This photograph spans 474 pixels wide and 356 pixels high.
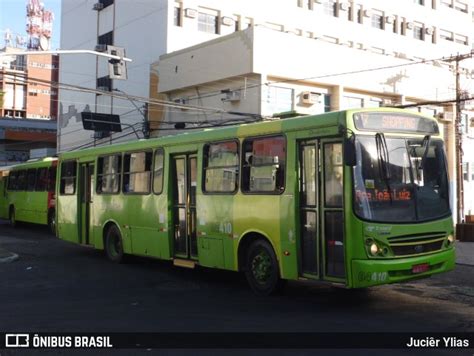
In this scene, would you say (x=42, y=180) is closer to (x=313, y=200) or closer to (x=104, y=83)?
(x=104, y=83)

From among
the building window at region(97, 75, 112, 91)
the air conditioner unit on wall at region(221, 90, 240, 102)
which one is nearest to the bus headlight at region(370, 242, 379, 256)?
the air conditioner unit on wall at region(221, 90, 240, 102)

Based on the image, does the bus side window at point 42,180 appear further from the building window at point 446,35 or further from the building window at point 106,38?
the building window at point 446,35

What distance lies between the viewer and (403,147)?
8617mm

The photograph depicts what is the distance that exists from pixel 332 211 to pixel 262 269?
1.92m

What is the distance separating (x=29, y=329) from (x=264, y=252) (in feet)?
13.0

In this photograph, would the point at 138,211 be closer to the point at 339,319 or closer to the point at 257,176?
the point at 257,176

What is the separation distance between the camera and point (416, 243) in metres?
8.34

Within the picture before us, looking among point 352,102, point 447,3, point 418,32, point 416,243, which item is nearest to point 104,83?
point 352,102

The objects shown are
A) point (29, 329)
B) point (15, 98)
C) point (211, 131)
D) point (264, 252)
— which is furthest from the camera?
point (15, 98)

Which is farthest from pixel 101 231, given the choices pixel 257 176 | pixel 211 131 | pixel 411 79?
pixel 411 79

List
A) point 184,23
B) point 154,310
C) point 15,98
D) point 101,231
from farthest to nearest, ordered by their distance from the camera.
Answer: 1. point 15,98
2. point 184,23
3. point 101,231
4. point 154,310

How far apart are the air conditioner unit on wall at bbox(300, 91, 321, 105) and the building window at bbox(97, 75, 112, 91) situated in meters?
15.0

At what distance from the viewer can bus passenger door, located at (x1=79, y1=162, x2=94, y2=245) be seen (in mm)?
15281

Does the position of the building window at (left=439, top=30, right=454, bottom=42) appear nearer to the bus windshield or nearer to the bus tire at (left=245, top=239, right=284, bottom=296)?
the bus windshield
